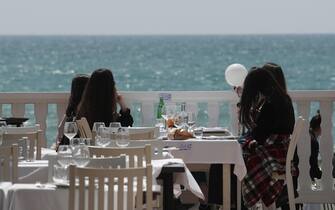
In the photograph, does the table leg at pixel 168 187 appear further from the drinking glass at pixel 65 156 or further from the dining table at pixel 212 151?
the dining table at pixel 212 151

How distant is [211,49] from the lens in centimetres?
6406

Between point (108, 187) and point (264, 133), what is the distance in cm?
272

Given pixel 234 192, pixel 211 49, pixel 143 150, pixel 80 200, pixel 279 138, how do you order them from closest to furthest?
pixel 80 200 → pixel 143 150 → pixel 279 138 → pixel 234 192 → pixel 211 49

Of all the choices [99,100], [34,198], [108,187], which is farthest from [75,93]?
[108,187]

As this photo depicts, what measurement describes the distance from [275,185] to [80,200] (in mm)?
2864

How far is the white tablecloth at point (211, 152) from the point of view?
7.54 meters

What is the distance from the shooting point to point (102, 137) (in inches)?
264

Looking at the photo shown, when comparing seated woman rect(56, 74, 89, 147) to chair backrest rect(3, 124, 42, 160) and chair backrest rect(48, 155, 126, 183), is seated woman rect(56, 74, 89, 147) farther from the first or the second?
chair backrest rect(48, 155, 126, 183)

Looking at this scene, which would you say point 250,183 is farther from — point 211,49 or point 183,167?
point 211,49

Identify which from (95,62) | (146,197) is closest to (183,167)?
(146,197)

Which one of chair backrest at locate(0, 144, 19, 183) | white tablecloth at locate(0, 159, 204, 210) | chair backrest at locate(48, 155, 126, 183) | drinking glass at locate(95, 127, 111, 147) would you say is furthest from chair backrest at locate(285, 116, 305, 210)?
white tablecloth at locate(0, 159, 204, 210)

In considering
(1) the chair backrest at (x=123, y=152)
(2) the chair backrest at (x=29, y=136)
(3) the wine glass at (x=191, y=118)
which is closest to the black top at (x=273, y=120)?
(3) the wine glass at (x=191, y=118)

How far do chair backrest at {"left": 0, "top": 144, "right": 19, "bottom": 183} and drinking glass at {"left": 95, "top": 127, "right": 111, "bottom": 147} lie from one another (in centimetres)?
72

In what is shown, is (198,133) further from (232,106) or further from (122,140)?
(122,140)
